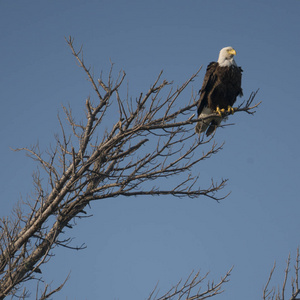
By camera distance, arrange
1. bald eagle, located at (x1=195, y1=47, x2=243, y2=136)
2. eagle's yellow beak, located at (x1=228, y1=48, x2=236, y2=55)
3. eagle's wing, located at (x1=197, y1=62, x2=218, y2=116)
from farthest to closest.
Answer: eagle's yellow beak, located at (x1=228, y1=48, x2=236, y2=55), eagle's wing, located at (x1=197, y1=62, x2=218, y2=116), bald eagle, located at (x1=195, y1=47, x2=243, y2=136)

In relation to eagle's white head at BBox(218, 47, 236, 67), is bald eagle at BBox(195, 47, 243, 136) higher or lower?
lower

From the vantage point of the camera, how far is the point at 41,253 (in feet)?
17.2

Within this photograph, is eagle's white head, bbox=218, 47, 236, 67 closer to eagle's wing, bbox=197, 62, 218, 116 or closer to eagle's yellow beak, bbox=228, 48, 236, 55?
eagle's yellow beak, bbox=228, 48, 236, 55

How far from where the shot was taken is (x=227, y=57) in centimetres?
843

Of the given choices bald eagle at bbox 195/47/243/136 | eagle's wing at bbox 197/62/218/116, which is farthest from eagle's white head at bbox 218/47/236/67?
eagle's wing at bbox 197/62/218/116

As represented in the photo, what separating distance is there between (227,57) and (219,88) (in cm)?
87

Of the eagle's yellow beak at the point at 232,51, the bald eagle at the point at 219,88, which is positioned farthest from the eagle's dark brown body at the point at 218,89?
the eagle's yellow beak at the point at 232,51

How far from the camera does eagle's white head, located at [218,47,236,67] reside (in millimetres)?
8273

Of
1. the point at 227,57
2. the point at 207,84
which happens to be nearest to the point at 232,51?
the point at 227,57

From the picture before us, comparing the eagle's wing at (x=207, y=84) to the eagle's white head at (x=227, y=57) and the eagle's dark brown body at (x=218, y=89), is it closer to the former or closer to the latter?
the eagle's dark brown body at (x=218, y=89)

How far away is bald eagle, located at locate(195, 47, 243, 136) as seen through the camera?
26.4 ft

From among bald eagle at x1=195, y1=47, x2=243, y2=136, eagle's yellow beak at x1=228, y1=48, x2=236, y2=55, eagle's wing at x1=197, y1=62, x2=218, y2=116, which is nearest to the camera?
bald eagle at x1=195, y1=47, x2=243, y2=136

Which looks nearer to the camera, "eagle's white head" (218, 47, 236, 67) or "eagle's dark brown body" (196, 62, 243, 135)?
"eagle's dark brown body" (196, 62, 243, 135)

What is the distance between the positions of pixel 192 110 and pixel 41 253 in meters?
2.79
